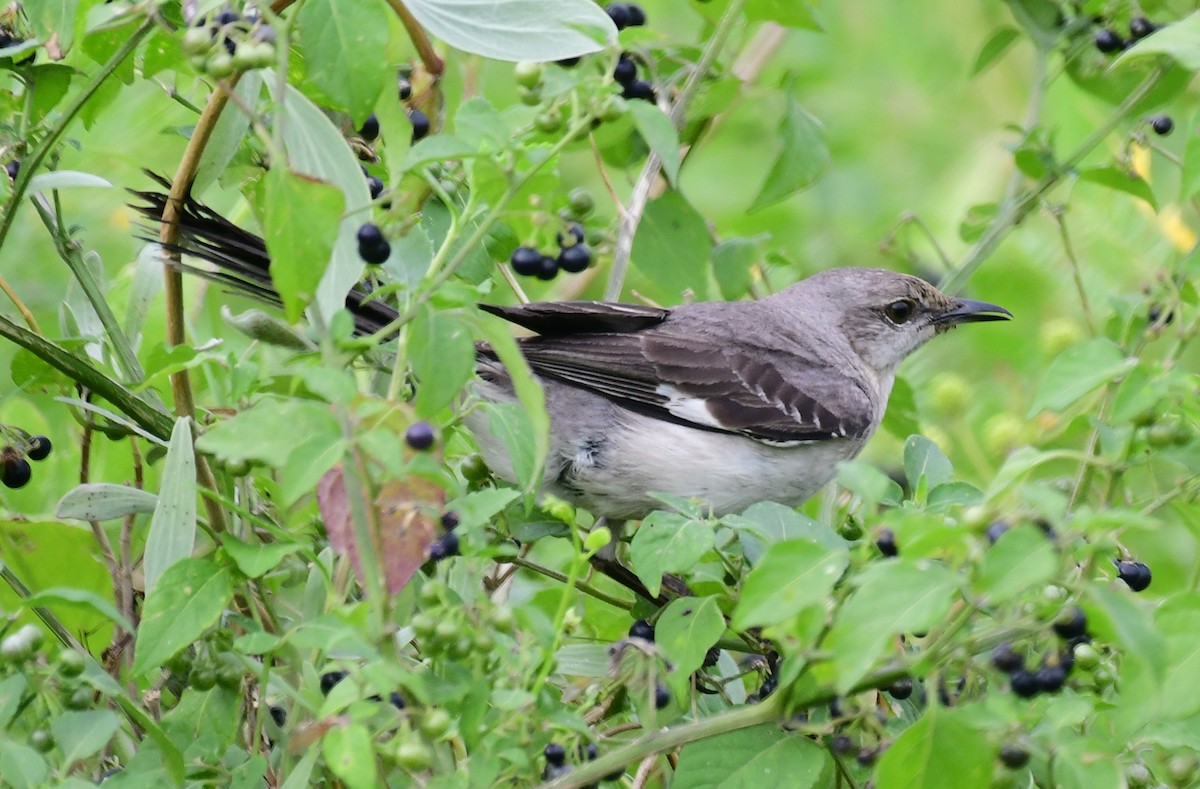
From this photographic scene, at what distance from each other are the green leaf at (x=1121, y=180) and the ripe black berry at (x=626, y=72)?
1.11 metres

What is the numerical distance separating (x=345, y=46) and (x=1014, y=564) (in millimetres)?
1183

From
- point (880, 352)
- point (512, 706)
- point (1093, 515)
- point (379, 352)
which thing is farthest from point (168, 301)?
point (880, 352)

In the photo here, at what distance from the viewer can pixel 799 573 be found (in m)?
1.68

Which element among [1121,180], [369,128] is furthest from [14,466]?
[1121,180]

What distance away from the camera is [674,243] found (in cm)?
355

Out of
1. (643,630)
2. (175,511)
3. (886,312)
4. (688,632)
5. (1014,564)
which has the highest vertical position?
(1014,564)

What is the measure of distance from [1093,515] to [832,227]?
18.6 ft

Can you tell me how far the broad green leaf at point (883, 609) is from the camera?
1.53m

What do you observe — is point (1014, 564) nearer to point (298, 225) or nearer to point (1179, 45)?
point (298, 225)

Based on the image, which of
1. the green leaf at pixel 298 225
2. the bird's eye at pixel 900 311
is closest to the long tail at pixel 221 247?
the green leaf at pixel 298 225

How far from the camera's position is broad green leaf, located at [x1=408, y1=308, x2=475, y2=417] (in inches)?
69.6

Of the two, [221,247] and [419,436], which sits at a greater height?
[419,436]

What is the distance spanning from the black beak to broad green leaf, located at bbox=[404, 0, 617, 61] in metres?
2.74

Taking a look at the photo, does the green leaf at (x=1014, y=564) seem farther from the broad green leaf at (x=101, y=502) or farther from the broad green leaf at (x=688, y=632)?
the broad green leaf at (x=101, y=502)
